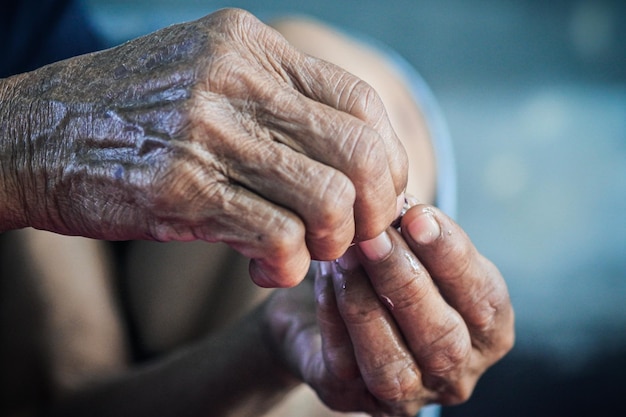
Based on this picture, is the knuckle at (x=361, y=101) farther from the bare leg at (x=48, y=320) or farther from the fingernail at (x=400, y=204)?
the bare leg at (x=48, y=320)

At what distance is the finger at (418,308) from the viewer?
495 millimetres

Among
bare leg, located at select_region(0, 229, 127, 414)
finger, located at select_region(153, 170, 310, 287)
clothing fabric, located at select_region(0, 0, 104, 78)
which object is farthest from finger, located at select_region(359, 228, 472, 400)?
clothing fabric, located at select_region(0, 0, 104, 78)

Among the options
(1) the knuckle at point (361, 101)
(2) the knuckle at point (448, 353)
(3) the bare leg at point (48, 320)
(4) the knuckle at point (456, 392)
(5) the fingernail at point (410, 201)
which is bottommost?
(3) the bare leg at point (48, 320)

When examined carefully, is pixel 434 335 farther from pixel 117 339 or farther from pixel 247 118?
pixel 117 339

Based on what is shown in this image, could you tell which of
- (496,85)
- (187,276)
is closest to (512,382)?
(496,85)

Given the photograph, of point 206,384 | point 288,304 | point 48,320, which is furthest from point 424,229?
point 48,320

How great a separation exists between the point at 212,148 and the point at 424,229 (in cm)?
17

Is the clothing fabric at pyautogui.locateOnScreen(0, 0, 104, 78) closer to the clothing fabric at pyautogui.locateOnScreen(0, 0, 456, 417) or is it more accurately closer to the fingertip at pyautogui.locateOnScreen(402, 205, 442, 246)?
the clothing fabric at pyautogui.locateOnScreen(0, 0, 456, 417)

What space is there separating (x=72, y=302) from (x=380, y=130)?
0.58 meters

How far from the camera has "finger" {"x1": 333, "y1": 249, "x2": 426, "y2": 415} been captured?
516mm

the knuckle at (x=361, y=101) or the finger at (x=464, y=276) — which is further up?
the knuckle at (x=361, y=101)

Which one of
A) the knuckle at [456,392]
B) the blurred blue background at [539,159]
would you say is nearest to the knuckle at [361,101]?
the knuckle at [456,392]

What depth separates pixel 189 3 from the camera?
1.43m

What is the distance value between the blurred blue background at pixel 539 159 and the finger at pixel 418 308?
0.96 m
